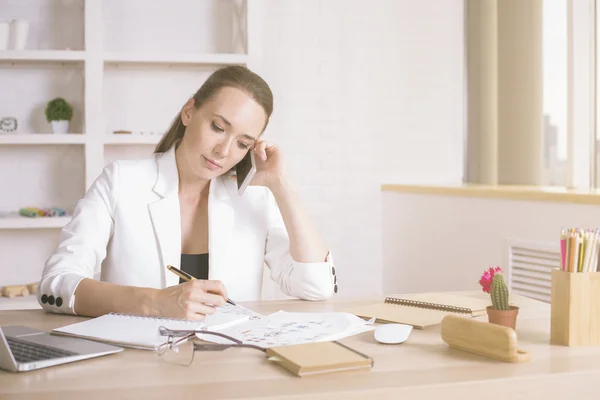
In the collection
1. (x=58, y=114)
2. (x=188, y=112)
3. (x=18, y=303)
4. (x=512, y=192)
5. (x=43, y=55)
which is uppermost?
(x=43, y=55)

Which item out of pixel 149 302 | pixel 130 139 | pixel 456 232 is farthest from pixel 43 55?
pixel 149 302

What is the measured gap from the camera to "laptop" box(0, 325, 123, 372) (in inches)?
43.0

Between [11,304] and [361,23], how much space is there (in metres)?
2.34

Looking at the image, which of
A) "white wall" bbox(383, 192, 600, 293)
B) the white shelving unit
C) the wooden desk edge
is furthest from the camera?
the white shelving unit

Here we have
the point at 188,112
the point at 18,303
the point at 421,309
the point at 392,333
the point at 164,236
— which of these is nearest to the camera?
the point at 392,333

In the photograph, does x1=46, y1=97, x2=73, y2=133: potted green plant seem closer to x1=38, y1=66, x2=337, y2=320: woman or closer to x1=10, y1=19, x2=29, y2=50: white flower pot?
x1=10, y1=19, x2=29, y2=50: white flower pot

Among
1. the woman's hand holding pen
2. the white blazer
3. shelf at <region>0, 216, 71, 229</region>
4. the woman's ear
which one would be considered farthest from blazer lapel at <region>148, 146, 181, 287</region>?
shelf at <region>0, 216, 71, 229</region>

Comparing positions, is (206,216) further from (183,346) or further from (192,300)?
(183,346)

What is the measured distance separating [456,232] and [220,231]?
1.84 metres

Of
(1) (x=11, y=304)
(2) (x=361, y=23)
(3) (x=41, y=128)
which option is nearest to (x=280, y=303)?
(1) (x=11, y=304)

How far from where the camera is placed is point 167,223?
196cm

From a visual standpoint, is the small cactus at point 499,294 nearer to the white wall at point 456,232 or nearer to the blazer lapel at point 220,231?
the blazer lapel at point 220,231

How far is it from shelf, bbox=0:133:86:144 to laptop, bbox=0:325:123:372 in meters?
2.26

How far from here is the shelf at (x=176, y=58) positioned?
3.56 m
